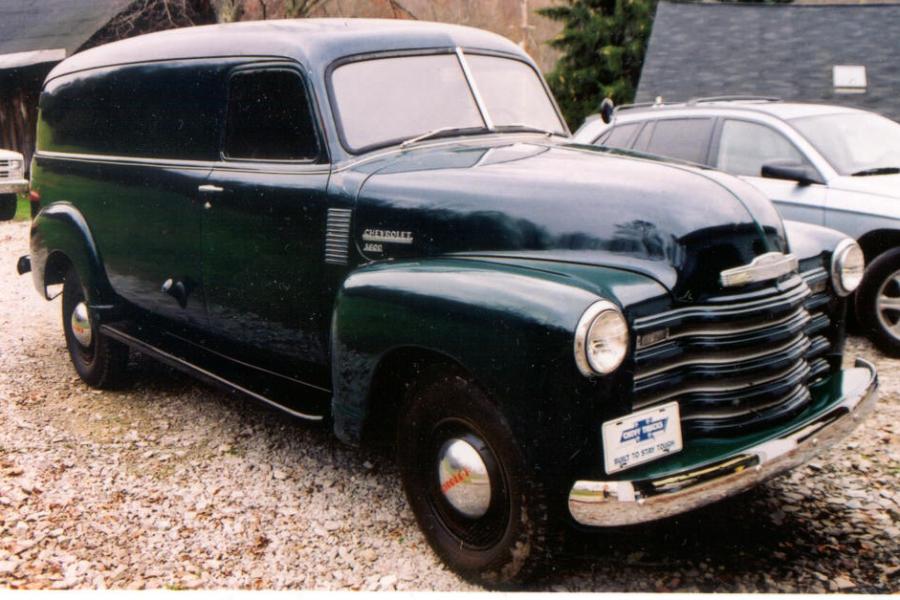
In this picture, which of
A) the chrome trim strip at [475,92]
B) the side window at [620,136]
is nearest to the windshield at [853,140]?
the side window at [620,136]

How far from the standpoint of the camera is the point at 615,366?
2.60 meters

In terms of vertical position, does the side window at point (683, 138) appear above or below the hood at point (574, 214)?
below

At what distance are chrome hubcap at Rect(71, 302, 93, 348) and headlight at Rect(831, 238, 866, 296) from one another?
4280mm

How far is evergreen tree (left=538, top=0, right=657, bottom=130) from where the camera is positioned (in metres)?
18.0

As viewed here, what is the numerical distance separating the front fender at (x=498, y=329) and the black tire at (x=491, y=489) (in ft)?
0.33

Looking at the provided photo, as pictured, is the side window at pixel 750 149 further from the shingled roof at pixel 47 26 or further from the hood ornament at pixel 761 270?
the shingled roof at pixel 47 26

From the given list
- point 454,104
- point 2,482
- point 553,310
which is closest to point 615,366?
point 553,310

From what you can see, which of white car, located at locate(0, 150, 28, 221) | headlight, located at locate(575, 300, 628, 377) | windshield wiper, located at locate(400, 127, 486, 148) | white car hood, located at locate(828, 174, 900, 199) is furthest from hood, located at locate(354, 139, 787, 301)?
white car, located at locate(0, 150, 28, 221)

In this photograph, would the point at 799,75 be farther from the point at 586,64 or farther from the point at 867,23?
the point at 586,64

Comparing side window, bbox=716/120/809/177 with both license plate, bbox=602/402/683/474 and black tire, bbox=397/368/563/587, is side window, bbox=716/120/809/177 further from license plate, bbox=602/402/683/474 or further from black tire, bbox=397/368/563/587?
black tire, bbox=397/368/563/587

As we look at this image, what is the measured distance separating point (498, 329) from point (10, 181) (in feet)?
49.2

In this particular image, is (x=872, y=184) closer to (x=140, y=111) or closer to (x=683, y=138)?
(x=683, y=138)

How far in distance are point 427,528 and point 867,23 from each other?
44.7 ft

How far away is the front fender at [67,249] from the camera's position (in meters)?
5.11
